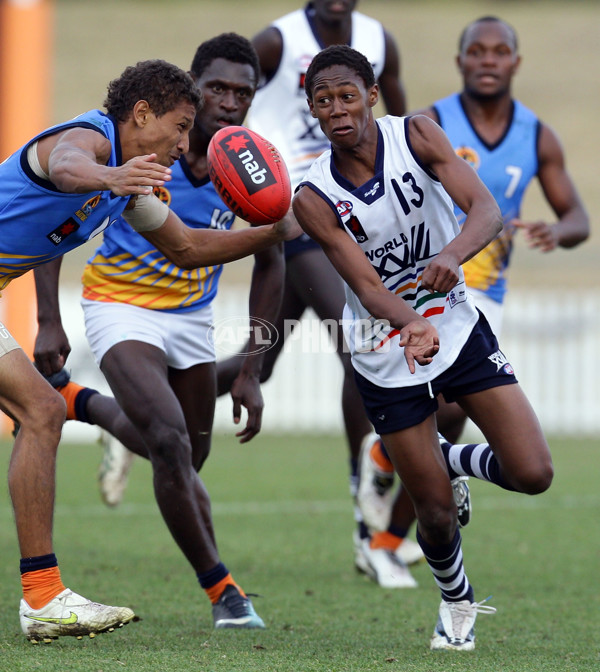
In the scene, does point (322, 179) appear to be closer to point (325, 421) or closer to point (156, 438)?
point (156, 438)

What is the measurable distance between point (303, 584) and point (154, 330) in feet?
6.04

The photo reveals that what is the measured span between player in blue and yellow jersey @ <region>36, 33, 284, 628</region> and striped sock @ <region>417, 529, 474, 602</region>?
2.94 ft

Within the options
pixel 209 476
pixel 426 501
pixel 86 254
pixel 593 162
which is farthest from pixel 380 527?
pixel 593 162

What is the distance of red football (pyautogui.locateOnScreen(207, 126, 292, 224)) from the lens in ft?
16.5

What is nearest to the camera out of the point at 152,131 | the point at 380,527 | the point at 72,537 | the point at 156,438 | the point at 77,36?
the point at 152,131

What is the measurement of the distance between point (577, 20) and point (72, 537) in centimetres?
4479

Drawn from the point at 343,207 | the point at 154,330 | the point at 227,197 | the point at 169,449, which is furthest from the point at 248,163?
the point at 169,449

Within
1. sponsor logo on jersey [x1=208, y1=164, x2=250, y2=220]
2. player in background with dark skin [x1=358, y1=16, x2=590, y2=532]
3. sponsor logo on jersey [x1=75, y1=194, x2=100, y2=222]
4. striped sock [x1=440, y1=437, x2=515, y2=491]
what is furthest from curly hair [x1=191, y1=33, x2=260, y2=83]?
striped sock [x1=440, y1=437, x2=515, y2=491]

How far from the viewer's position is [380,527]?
22.1ft

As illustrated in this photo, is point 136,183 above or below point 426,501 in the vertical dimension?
above

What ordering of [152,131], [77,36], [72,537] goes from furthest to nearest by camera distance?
[77,36]
[72,537]
[152,131]

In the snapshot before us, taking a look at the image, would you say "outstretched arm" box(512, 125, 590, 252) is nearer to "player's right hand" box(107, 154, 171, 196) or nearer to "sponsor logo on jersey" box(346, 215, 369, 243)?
"sponsor logo on jersey" box(346, 215, 369, 243)

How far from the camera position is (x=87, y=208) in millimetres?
4637

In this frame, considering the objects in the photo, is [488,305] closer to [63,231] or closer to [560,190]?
[560,190]
